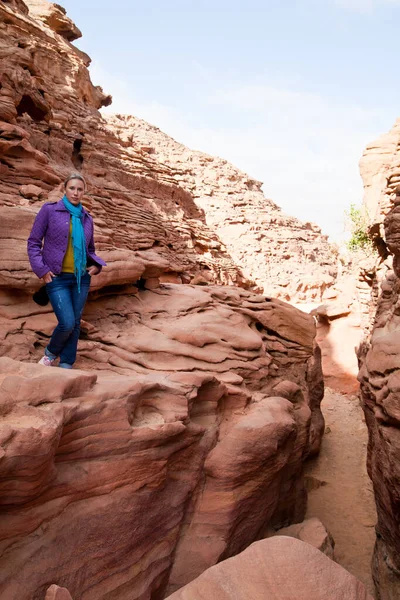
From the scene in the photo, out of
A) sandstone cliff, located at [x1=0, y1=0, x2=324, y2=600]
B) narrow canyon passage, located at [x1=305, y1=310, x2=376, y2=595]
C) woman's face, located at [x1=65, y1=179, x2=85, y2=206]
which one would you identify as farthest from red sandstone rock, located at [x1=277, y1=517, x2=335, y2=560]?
woman's face, located at [x1=65, y1=179, x2=85, y2=206]

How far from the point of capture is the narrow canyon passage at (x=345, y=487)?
7.88 meters

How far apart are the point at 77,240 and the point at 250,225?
32.9m

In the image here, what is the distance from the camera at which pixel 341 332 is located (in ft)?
64.2

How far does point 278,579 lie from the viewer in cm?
280

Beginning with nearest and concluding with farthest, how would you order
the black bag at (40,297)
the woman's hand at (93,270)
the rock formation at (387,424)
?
the woman's hand at (93,270)
the rock formation at (387,424)
the black bag at (40,297)

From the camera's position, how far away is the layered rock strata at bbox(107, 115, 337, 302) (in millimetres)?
32188

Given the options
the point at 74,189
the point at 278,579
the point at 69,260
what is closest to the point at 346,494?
the point at 278,579

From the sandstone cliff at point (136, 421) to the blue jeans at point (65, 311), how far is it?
1.71 ft

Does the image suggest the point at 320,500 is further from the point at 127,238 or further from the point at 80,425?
the point at 127,238

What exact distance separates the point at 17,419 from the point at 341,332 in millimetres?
18109

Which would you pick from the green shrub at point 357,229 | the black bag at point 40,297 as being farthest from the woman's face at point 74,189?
the green shrub at point 357,229

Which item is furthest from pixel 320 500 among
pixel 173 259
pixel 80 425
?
pixel 173 259

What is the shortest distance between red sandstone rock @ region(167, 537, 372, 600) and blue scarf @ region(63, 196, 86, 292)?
3.34 meters

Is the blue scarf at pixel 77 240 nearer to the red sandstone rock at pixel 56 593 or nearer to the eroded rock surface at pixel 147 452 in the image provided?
the eroded rock surface at pixel 147 452
